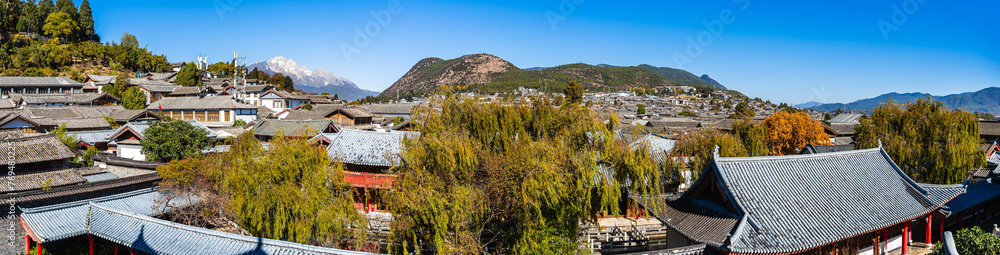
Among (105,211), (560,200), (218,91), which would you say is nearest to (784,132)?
(560,200)

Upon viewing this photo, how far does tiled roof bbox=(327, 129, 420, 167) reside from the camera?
68.1 ft

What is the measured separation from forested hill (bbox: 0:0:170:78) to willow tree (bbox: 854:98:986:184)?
76.5 meters

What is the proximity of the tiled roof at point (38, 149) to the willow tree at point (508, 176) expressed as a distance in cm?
1353

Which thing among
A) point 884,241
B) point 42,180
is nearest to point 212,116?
point 42,180

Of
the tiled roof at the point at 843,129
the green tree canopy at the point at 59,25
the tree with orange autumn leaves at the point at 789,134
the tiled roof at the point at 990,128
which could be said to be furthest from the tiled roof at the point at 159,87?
the tiled roof at the point at 990,128

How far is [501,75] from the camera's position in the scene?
15075 cm

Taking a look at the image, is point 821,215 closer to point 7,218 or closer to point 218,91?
point 7,218

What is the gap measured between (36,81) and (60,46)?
51.2 feet

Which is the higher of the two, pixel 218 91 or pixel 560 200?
pixel 218 91

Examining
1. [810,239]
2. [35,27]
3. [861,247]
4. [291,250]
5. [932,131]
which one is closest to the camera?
[291,250]

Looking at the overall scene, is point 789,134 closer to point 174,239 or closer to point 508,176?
point 508,176

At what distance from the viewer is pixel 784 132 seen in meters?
30.6

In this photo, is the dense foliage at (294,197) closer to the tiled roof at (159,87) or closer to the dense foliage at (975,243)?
the dense foliage at (975,243)

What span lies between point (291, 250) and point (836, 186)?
47.4 ft
